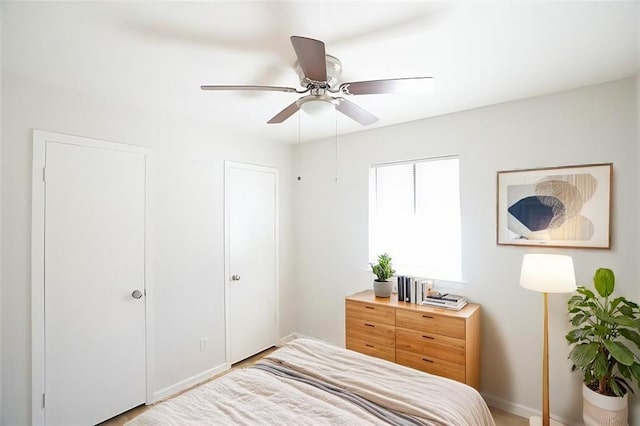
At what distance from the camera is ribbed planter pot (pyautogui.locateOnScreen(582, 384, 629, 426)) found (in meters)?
1.93

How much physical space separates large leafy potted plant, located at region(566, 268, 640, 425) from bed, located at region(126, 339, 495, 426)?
859 millimetres

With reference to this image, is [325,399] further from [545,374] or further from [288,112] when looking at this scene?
[288,112]

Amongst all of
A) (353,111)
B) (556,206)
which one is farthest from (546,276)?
(353,111)

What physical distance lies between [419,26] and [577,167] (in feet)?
5.58

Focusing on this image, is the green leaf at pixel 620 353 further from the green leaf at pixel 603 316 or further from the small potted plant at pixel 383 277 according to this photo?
the small potted plant at pixel 383 277

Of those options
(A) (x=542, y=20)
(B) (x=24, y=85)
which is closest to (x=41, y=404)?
(B) (x=24, y=85)

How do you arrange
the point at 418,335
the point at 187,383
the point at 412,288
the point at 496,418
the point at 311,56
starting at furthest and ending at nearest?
the point at 187,383 < the point at 412,288 < the point at 418,335 < the point at 496,418 < the point at 311,56

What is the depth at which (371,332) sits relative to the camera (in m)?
2.87

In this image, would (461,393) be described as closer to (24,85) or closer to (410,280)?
(410,280)

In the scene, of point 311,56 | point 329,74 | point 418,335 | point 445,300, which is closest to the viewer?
point 311,56

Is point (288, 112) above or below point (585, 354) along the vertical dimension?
above

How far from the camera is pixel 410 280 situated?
285 centimetres

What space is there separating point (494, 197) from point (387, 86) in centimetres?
162

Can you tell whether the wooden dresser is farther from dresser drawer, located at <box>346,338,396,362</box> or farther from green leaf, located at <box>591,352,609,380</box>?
green leaf, located at <box>591,352,609,380</box>
